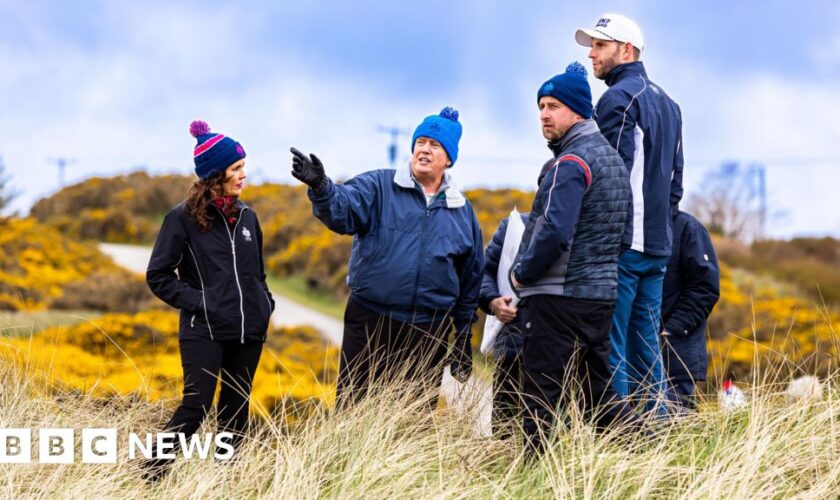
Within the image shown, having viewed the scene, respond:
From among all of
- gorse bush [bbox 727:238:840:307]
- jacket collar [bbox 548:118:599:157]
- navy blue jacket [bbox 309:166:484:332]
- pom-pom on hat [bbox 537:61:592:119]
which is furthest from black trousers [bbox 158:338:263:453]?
gorse bush [bbox 727:238:840:307]

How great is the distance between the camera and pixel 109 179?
3309 centimetres

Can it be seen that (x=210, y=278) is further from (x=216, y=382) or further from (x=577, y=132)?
(x=577, y=132)

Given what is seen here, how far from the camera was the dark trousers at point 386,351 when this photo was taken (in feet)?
15.2

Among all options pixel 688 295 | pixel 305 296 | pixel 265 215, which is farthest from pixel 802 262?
pixel 688 295

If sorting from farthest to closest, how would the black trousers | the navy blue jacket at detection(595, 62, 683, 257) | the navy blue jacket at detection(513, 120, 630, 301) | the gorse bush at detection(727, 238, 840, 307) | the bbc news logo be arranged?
the gorse bush at detection(727, 238, 840, 307) < the navy blue jacket at detection(595, 62, 683, 257) < the black trousers < the bbc news logo < the navy blue jacket at detection(513, 120, 630, 301)

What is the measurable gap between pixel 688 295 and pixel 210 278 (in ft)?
8.12

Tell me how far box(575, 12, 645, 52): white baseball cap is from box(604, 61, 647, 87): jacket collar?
0.09m

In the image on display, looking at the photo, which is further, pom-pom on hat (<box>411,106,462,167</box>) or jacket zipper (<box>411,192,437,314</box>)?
pom-pom on hat (<box>411,106,462,167</box>)

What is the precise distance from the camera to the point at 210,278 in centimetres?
439

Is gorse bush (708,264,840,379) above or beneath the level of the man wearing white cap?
beneath

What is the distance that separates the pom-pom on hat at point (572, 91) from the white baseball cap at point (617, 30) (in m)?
0.49

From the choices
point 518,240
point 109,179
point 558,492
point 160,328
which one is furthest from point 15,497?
point 109,179

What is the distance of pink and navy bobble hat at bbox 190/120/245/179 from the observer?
4375 mm

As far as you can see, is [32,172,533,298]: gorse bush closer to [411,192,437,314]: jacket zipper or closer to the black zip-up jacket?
[411,192,437,314]: jacket zipper
